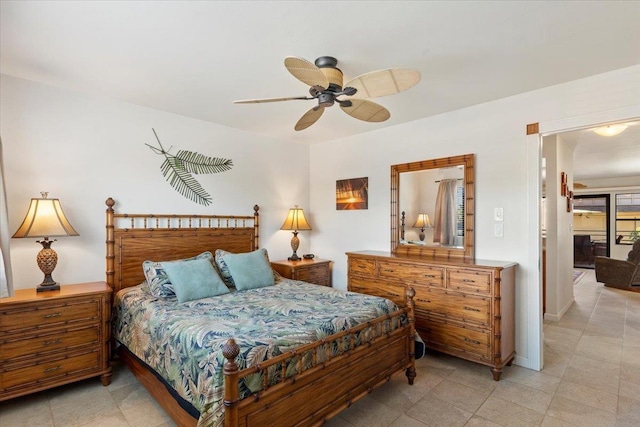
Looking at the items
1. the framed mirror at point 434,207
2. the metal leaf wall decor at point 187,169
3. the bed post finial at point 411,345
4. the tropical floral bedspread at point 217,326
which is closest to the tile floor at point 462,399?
the bed post finial at point 411,345

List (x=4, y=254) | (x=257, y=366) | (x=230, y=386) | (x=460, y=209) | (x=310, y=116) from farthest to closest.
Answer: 1. (x=460, y=209)
2. (x=310, y=116)
3. (x=4, y=254)
4. (x=257, y=366)
5. (x=230, y=386)

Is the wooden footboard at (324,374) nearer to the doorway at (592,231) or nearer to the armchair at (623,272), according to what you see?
the armchair at (623,272)

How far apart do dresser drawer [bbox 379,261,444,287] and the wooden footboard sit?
22.7 inches

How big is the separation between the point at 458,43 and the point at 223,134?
2.93 metres

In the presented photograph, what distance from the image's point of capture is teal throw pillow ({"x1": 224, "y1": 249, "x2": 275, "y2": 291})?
338 cm

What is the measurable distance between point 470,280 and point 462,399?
985 mm

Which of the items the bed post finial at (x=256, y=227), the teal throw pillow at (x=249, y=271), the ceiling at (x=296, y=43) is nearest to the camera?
the ceiling at (x=296, y=43)

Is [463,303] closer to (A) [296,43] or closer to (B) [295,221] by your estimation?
(B) [295,221]

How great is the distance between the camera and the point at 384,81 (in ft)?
6.86

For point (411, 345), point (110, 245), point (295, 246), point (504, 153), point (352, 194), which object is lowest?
point (411, 345)

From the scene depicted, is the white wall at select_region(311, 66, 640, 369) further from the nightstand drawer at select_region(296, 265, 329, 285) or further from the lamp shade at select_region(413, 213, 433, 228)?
the nightstand drawer at select_region(296, 265, 329, 285)

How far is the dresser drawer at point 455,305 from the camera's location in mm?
2951

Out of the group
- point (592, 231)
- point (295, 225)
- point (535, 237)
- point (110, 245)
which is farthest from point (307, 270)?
point (592, 231)

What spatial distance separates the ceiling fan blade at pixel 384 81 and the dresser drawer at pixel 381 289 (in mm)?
2050
